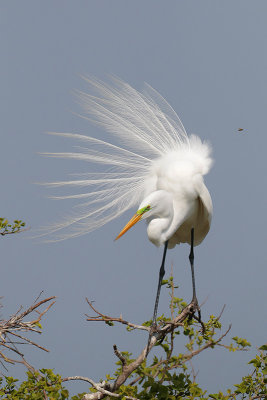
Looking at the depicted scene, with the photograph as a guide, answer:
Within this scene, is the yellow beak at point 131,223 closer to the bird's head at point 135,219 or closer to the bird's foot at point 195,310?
the bird's head at point 135,219

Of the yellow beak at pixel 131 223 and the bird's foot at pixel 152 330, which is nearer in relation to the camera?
the bird's foot at pixel 152 330

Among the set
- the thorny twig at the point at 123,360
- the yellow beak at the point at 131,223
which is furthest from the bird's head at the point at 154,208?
the thorny twig at the point at 123,360

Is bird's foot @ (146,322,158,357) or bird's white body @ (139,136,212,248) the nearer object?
bird's foot @ (146,322,158,357)

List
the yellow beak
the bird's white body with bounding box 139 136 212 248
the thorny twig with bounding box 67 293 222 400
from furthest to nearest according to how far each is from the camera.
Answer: the bird's white body with bounding box 139 136 212 248 < the yellow beak < the thorny twig with bounding box 67 293 222 400

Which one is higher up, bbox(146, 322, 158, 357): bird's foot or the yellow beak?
the yellow beak

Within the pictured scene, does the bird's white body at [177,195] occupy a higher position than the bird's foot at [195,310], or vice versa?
the bird's white body at [177,195]

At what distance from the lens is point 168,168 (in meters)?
5.12

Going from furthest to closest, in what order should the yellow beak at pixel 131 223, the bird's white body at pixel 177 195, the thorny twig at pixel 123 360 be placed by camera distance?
the bird's white body at pixel 177 195 < the yellow beak at pixel 131 223 < the thorny twig at pixel 123 360

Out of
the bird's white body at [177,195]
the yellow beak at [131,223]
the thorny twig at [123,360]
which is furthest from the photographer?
the bird's white body at [177,195]

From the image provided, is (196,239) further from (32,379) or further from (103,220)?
(32,379)

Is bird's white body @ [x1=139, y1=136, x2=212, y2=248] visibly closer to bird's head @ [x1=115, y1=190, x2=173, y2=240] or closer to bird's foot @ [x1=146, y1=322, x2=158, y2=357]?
bird's head @ [x1=115, y1=190, x2=173, y2=240]

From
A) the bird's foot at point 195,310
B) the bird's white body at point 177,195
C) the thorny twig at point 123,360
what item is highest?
the bird's white body at point 177,195

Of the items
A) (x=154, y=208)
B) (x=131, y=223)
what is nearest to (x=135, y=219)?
(x=131, y=223)

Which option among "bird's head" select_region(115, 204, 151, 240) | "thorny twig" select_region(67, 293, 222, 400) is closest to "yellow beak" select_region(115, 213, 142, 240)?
"bird's head" select_region(115, 204, 151, 240)
